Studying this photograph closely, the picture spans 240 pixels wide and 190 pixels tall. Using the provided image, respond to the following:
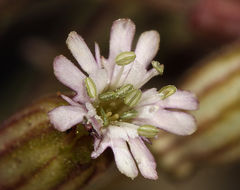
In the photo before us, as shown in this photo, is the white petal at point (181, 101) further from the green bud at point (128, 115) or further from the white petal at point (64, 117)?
the white petal at point (64, 117)

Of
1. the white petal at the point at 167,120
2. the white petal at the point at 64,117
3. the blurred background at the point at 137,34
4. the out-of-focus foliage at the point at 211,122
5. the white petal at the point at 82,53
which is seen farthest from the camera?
the blurred background at the point at 137,34

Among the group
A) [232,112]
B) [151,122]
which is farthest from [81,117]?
[232,112]

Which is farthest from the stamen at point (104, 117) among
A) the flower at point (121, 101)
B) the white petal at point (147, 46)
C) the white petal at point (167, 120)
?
the white petal at point (147, 46)

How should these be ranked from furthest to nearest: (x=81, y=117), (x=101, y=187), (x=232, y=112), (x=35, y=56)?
(x=35, y=56) → (x=101, y=187) → (x=232, y=112) → (x=81, y=117)

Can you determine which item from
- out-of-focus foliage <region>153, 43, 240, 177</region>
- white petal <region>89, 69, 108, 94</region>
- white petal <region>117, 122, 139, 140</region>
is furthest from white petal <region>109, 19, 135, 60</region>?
out-of-focus foliage <region>153, 43, 240, 177</region>

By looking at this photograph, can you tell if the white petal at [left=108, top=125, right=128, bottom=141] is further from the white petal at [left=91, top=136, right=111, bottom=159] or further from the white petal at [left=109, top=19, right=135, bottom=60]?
the white petal at [left=109, top=19, right=135, bottom=60]

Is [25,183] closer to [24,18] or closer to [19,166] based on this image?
[19,166]
